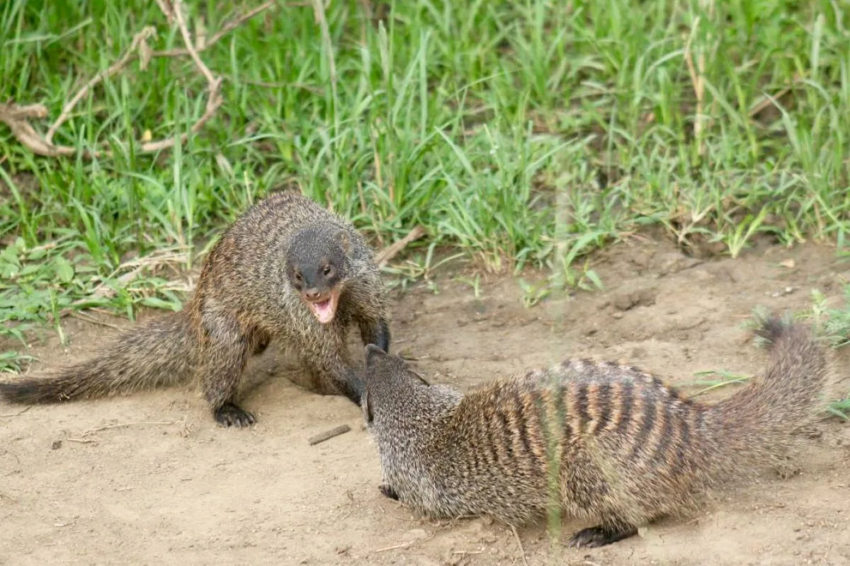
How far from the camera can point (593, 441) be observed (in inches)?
125

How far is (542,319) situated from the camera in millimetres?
4633

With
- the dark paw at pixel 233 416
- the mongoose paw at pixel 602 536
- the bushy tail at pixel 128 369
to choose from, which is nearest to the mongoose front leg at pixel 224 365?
the dark paw at pixel 233 416

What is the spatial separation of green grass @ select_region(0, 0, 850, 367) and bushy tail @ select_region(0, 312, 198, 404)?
0.34 m

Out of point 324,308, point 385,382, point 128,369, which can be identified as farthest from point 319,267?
point 128,369

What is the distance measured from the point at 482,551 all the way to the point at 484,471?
0.71ft

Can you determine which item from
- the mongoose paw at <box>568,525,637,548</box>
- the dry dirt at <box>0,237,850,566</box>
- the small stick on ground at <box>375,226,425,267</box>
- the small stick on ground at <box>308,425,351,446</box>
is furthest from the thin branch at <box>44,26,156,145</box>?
the mongoose paw at <box>568,525,637,548</box>

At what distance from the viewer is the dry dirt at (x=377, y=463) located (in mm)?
3260

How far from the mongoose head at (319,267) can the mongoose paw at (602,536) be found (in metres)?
1.33

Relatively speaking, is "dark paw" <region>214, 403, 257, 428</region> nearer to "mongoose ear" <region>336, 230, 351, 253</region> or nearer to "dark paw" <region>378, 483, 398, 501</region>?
"mongoose ear" <region>336, 230, 351, 253</region>

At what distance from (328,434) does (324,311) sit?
1.45 ft

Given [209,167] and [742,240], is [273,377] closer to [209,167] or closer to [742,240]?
[209,167]

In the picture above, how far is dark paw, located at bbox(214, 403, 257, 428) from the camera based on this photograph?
4246mm

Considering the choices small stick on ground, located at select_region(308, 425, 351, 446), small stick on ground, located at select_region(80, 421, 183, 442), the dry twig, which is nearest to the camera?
small stick on ground, located at select_region(308, 425, 351, 446)

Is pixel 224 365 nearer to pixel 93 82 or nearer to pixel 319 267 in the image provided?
pixel 319 267
